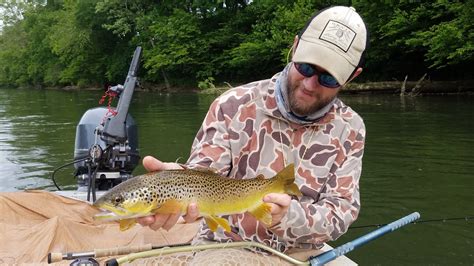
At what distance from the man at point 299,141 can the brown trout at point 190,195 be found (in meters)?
0.22

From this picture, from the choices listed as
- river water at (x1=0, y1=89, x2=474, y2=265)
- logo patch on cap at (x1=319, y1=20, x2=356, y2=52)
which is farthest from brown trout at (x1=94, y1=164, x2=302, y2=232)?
river water at (x1=0, y1=89, x2=474, y2=265)

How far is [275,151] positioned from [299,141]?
14cm

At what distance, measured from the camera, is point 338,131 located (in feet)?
9.39

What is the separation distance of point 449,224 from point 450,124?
847 centimetres

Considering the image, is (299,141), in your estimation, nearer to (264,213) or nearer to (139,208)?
(264,213)

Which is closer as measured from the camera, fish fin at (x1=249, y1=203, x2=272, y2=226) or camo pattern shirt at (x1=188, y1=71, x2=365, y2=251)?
fish fin at (x1=249, y1=203, x2=272, y2=226)

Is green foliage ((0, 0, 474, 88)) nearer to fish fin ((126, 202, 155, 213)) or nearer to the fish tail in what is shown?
the fish tail

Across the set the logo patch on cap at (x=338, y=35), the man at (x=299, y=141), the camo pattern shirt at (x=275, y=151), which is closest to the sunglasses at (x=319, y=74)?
the man at (x=299, y=141)

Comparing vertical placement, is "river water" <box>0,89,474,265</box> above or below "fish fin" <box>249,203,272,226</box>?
Result: below

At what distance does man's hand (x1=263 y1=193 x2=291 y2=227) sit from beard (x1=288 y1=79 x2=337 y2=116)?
0.50 m

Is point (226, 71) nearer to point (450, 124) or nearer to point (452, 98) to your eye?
point (452, 98)

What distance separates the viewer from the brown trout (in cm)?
228

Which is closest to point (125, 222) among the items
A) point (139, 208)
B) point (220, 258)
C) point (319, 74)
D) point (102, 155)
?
point (139, 208)

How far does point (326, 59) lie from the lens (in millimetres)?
2570
